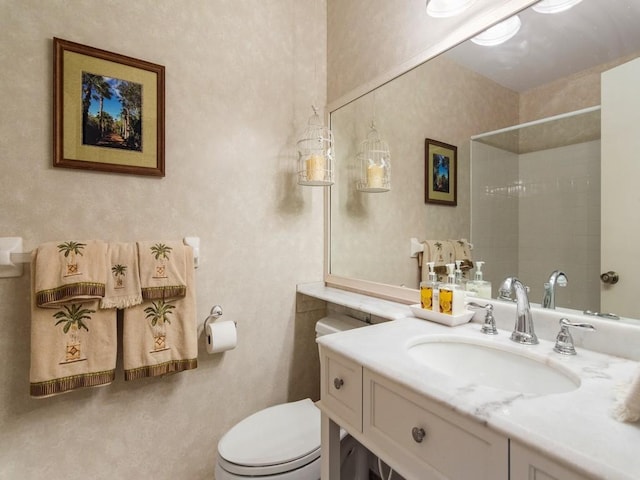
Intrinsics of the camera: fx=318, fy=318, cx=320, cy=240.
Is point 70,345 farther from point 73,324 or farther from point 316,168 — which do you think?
point 316,168

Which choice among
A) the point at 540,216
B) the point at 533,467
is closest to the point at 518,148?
the point at 540,216

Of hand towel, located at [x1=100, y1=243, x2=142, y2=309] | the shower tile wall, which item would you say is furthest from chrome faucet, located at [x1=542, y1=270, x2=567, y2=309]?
hand towel, located at [x1=100, y1=243, x2=142, y2=309]

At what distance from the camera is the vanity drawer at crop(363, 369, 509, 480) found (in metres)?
0.57

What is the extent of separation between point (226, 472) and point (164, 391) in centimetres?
50

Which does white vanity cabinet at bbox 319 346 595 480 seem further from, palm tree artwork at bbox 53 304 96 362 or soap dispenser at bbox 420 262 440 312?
palm tree artwork at bbox 53 304 96 362

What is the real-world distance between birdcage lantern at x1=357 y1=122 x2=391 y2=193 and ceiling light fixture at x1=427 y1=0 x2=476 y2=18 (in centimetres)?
52

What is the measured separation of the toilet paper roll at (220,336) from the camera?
142 cm

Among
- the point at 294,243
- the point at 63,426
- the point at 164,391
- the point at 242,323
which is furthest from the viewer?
the point at 294,243

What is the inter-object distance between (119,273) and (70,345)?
0.94ft

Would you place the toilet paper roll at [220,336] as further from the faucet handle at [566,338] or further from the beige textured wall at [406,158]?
the faucet handle at [566,338]

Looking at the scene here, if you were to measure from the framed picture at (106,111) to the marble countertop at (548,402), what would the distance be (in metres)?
1.08

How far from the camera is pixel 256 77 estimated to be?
1619 mm

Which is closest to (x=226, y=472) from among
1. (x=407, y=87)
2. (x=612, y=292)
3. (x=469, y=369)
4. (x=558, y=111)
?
(x=469, y=369)

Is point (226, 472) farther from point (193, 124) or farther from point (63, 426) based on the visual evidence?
point (193, 124)
